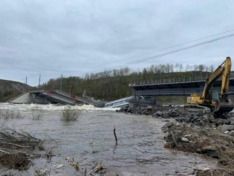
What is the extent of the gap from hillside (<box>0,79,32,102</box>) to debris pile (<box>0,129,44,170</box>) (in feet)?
487

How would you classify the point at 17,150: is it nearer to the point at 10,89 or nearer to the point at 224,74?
the point at 224,74

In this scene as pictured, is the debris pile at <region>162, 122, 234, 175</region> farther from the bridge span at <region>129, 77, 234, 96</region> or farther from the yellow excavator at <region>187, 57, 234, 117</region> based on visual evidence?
the bridge span at <region>129, 77, 234, 96</region>

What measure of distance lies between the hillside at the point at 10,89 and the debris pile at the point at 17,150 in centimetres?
14844

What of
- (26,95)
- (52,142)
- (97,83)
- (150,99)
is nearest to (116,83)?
(97,83)

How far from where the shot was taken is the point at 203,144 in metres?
19.4

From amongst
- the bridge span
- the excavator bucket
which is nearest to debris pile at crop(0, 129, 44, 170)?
the excavator bucket

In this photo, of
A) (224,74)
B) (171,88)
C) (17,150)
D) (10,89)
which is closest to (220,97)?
(224,74)

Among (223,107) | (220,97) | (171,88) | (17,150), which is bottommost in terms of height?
(17,150)

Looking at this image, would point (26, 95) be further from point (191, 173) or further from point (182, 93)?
point (191, 173)

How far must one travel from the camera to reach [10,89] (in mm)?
178125

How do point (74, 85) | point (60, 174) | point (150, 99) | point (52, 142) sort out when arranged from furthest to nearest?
point (74, 85)
point (150, 99)
point (52, 142)
point (60, 174)

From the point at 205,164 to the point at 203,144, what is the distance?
143 inches

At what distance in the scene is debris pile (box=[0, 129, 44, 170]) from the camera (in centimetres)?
1397

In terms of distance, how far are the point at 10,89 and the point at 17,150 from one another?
554ft
